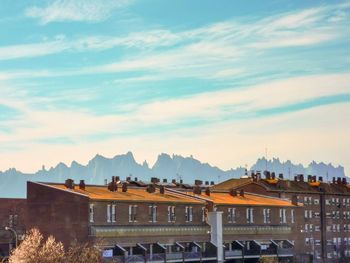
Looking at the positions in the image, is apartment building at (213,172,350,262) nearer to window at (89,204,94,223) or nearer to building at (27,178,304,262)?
building at (27,178,304,262)

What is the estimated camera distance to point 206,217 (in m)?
124

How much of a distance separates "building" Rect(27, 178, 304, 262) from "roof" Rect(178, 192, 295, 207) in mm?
168

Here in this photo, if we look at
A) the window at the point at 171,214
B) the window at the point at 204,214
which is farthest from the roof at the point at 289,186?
the window at the point at 171,214

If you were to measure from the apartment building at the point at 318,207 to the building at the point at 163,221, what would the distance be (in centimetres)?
1777

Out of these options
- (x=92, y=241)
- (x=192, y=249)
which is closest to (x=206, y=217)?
(x=192, y=249)

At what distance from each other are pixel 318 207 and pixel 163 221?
63700 mm

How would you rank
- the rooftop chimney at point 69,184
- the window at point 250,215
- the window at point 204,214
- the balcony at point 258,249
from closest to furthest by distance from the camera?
the rooftop chimney at point 69,184 < the window at point 204,214 < the balcony at point 258,249 < the window at point 250,215

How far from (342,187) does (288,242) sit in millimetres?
51466

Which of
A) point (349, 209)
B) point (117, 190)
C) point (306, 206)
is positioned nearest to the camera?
point (117, 190)

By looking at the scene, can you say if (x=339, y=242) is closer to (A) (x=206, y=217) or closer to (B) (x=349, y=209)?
(B) (x=349, y=209)

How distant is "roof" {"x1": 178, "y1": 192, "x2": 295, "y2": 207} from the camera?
128750 millimetres

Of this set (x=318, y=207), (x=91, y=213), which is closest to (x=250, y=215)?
(x=91, y=213)

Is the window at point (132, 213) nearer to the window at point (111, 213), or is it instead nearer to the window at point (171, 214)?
the window at point (111, 213)

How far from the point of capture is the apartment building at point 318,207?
528ft
